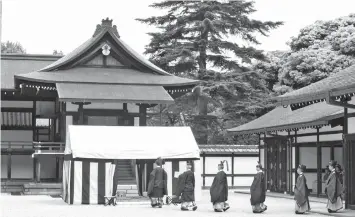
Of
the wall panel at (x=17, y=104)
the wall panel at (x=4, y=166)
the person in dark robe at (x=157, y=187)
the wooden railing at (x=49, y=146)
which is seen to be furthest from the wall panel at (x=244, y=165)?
the person in dark robe at (x=157, y=187)

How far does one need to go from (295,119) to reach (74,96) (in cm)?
915

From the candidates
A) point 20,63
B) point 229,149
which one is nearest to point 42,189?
point 20,63

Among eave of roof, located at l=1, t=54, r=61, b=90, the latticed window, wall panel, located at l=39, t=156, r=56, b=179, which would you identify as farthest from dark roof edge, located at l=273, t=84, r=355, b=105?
eave of roof, located at l=1, t=54, r=61, b=90

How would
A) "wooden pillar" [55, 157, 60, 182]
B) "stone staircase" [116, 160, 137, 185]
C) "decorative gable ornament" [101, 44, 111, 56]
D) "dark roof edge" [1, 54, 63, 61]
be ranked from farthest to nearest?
1. "dark roof edge" [1, 54, 63, 61]
2. "wooden pillar" [55, 157, 60, 182]
3. "decorative gable ornament" [101, 44, 111, 56]
4. "stone staircase" [116, 160, 137, 185]

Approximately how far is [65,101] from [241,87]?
49.5ft

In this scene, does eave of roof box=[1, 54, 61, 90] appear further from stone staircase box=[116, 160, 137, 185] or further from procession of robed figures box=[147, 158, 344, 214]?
procession of robed figures box=[147, 158, 344, 214]

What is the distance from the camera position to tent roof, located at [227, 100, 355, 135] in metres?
22.9

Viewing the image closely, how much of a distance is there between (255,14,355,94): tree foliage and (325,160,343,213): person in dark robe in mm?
19364

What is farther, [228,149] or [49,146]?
[228,149]

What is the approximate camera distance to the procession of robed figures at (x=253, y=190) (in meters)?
18.6

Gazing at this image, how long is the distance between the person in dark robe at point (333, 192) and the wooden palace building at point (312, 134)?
0.31m

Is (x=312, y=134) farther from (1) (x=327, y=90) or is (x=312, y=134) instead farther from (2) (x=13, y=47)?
(2) (x=13, y=47)

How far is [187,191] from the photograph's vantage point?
20.3 metres

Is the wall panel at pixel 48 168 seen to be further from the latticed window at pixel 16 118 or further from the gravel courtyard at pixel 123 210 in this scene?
the gravel courtyard at pixel 123 210
